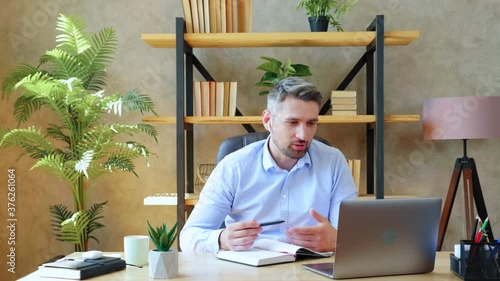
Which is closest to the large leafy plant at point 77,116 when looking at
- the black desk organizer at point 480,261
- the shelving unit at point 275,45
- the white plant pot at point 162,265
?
the shelving unit at point 275,45

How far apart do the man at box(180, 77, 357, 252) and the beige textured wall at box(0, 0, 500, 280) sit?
1579 mm

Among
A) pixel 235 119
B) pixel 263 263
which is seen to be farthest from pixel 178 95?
pixel 263 263

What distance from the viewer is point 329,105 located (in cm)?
391

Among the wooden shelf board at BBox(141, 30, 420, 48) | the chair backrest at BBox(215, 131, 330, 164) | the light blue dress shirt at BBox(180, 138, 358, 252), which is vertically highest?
the wooden shelf board at BBox(141, 30, 420, 48)

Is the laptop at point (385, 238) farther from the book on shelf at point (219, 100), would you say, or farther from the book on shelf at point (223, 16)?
the book on shelf at point (223, 16)

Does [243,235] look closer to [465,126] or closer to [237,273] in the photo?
[237,273]

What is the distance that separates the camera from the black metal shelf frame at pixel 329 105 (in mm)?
3520

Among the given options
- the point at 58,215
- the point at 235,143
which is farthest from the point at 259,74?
the point at 58,215

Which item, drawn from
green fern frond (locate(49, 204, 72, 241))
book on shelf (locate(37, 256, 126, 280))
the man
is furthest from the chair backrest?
green fern frond (locate(49, 204, 72, 241))

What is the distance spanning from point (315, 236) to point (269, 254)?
7.3 inches

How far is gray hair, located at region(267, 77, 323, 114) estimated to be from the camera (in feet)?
7.63

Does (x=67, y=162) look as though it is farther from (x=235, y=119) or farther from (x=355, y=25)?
(x=355, y=25)

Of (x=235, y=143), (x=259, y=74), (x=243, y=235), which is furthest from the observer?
(x=259, y=74)

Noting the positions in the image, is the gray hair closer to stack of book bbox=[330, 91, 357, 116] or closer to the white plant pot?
the white plant pot
